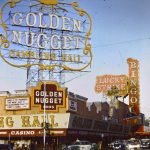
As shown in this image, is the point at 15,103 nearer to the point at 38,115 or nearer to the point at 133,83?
the point at 38,115

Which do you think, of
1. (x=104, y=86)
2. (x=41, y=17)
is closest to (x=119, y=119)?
(x=104, y=86)

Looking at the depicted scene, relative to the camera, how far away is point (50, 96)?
6538cm

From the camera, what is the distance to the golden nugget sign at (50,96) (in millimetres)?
64875

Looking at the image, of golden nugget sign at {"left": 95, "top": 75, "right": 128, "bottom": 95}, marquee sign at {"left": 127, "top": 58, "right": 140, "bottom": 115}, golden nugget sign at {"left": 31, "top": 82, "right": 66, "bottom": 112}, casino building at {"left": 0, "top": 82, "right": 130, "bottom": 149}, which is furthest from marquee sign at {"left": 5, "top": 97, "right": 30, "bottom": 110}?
golden nugget sign at {"left": 95, "top": 75, "right": 128, "bottom": 95}

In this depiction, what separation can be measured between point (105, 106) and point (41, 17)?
29.2 m

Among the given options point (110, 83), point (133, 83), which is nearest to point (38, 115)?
point (133, 83)

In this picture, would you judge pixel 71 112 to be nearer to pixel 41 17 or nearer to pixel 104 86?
pixel 41 17

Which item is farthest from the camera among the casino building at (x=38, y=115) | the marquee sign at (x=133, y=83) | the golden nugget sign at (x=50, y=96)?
the marquee sign at (x=133, y=83)

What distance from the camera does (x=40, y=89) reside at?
6512 centimetres

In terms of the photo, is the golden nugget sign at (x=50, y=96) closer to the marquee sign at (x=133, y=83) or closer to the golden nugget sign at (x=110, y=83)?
the marquee sign at (x=133, y=83)

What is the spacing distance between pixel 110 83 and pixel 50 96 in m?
43.4

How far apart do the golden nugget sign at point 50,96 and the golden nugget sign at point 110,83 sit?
3997 cm

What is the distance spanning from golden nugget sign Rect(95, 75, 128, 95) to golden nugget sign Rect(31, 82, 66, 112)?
40.0 meters

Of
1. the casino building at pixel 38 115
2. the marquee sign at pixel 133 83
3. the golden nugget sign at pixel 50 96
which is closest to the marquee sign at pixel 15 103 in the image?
the casino building at pixel 38 115
